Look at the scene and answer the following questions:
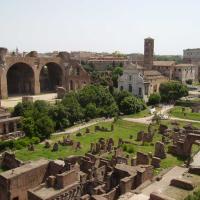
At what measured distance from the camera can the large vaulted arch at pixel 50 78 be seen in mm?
79500

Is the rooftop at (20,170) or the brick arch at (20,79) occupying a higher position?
the brick arch at (20,79)

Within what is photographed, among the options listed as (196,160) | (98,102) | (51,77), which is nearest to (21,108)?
(98,102)

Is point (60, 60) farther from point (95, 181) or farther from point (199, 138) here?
point (95, 181)

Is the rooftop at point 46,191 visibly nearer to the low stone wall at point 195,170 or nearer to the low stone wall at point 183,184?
the low stone wall at point 183,184

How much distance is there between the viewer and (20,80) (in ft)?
248

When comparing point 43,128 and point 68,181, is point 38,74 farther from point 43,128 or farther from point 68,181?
point 68,181

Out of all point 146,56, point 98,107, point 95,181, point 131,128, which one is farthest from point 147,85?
point 95,181

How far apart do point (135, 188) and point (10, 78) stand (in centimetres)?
6058

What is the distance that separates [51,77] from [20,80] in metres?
9.23

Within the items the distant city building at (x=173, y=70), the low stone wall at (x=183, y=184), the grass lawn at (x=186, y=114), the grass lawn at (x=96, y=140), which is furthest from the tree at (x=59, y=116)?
the distant city building at (x=173, y=70)

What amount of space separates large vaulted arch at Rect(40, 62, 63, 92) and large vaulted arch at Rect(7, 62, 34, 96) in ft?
19.3

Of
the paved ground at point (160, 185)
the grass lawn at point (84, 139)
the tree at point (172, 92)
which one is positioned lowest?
the grass lawn at point (84, 139)

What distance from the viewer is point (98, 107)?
50906mm

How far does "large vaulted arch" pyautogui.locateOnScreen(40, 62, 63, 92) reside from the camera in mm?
79500
